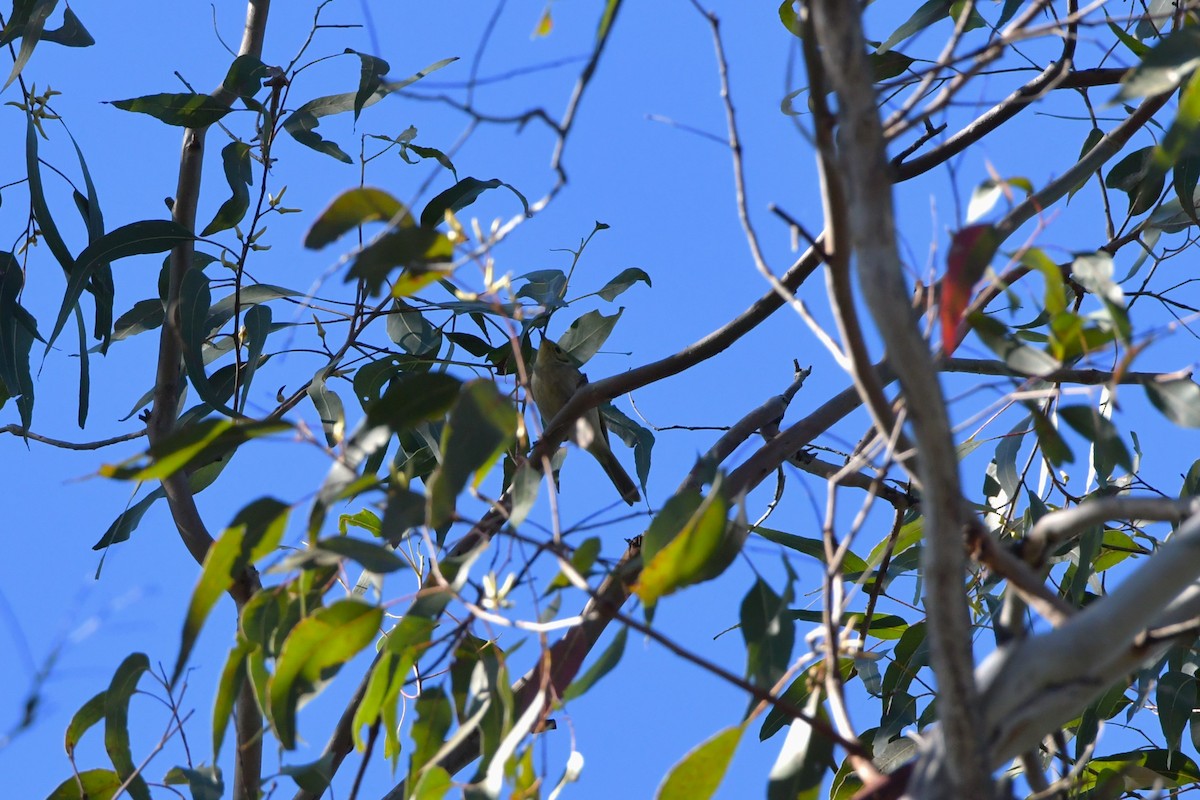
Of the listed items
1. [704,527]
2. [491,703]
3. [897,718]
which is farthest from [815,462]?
[704,527]

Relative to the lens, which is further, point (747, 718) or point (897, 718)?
point (897, 718)

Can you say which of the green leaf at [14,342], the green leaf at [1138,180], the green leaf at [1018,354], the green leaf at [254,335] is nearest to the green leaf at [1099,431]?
the green leaf at [1018,354]

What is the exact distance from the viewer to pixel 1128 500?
1.04 m

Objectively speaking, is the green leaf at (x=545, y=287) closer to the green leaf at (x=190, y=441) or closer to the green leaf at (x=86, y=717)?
the green leaf at (x=86, y=717)

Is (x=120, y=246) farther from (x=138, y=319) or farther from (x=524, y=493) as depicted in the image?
(x=524, y=493)

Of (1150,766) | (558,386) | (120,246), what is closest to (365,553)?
(120,246)

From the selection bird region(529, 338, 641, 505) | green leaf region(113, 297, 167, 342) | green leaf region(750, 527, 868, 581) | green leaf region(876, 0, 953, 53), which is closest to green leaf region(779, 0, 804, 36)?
green leaf region(876, 0, 953, 53)

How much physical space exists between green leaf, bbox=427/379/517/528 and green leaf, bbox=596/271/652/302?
5.00ft

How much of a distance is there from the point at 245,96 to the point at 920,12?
1.39 metres

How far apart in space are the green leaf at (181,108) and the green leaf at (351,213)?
58.6 inches

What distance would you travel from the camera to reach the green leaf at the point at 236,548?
1.28m

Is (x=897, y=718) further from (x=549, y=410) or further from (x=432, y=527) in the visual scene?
(x=549, y=410)

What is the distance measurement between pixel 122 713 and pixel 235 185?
1.20m

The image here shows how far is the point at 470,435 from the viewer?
4.08 feet
